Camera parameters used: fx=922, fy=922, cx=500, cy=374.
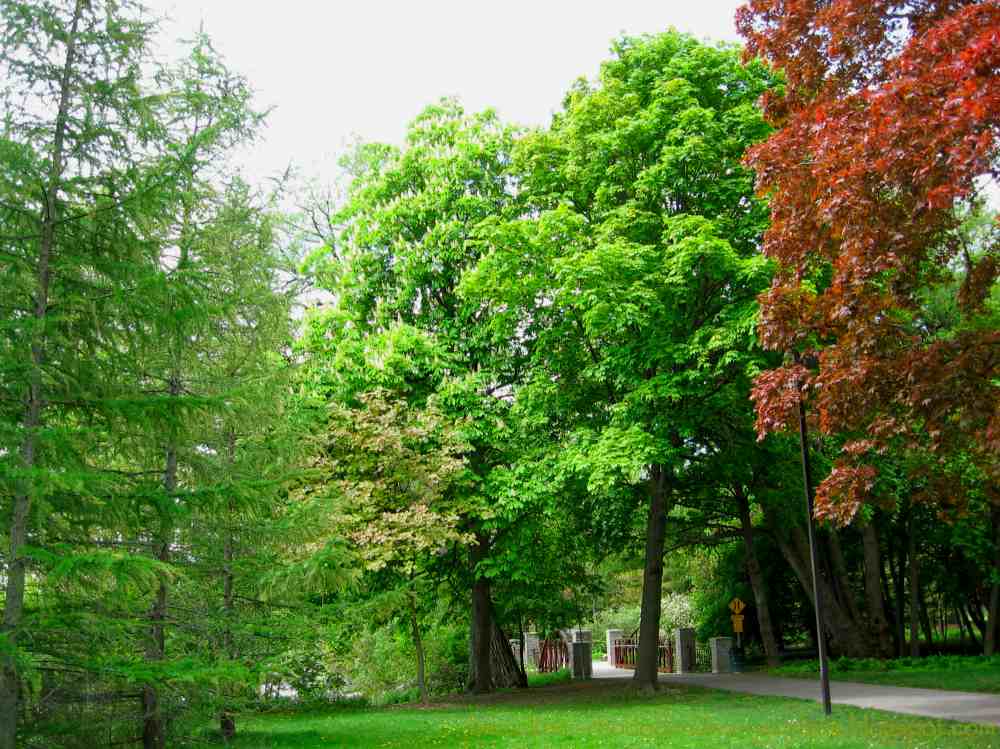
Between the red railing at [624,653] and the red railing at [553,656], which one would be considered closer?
the red railing at [624,653]

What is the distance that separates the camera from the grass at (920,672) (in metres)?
17.9

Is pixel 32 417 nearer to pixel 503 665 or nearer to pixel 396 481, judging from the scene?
pixel 396 481

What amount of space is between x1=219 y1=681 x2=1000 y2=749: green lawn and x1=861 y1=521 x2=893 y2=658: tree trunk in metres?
8.12

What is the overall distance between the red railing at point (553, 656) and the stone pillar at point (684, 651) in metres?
6.98

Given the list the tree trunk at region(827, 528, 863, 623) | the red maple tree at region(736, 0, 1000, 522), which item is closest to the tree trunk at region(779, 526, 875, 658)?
the tree trunk at region(827, 528, 863, 623)

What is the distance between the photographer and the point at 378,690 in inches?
1051

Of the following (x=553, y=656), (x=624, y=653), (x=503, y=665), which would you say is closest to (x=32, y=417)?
(x=503, y=665)

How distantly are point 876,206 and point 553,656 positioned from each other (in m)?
29.1

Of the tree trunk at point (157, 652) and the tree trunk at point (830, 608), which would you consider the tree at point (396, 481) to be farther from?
the tree trunk at point (830, 608)

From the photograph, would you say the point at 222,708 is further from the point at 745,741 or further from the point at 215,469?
the point at 745,741

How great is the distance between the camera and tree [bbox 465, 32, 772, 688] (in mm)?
17859

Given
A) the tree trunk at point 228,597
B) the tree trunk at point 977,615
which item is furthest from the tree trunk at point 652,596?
the tree trunk at point 977,615

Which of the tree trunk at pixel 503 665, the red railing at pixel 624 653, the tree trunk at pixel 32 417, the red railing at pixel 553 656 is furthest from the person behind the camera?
the red railing at pixel 553 656

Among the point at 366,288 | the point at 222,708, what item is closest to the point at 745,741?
the point at 222,708
